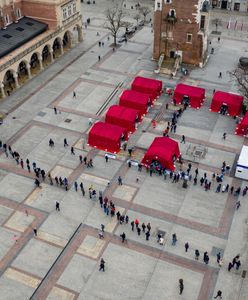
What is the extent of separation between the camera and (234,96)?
5753cm

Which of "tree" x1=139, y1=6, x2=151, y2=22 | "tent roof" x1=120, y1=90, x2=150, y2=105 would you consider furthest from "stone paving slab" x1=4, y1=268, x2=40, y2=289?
"tree" x1=139, y1=6, x2=151, y2=22

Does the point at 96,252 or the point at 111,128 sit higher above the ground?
the point at 111,128

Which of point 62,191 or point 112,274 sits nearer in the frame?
point 112,274

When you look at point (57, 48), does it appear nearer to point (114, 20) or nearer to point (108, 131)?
point (114, 20)

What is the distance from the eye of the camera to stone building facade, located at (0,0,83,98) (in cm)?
6375

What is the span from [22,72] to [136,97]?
23735 mm

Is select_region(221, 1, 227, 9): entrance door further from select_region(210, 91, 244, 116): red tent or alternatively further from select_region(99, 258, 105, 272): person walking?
select_region(99, 258, 105, 272): person walking

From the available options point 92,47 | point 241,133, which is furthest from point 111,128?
point 92,47

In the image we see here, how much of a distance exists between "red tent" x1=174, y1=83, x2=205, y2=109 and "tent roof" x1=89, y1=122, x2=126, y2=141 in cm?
1342

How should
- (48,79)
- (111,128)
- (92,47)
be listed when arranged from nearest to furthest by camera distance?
(111,128) < (48,79) < (92,47)

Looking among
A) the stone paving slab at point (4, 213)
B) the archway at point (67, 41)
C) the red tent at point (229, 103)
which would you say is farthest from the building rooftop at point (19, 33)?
the red tent at point (229, 103)

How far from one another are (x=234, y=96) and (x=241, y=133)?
23.0 ft

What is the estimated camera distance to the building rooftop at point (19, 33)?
63375 millimetres

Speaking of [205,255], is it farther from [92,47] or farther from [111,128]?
[92,47]
